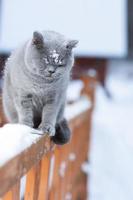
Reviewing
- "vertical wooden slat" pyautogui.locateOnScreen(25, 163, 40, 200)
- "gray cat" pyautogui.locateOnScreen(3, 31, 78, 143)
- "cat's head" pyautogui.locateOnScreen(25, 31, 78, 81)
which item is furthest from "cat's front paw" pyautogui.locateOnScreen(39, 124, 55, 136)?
"vertical wooden slat" pyautogui.locateOnScreen(25, 163, 40, 200)

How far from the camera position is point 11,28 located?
6.44 m

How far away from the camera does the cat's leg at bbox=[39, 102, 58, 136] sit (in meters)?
2.01

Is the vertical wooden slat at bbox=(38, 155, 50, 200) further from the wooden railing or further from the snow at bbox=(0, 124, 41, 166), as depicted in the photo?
the snow at bbox=(0, 124, 41, 166)

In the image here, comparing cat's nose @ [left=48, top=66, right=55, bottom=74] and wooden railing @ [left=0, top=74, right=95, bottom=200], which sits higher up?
cat's nose @ [left=48, top=66, right=55, bottom=74]

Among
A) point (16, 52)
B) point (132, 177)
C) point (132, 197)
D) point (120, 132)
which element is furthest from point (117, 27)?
point (16, 52)

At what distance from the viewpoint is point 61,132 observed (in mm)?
2145

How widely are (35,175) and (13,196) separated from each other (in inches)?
11.6

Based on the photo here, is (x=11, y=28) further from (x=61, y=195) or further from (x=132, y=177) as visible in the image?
(x=61, y=195)

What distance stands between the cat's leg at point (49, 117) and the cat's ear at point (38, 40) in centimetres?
28

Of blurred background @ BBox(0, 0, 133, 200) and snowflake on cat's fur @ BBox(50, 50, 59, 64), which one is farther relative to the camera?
Result: blurred background @ BBox(0, 0, 133, 200)

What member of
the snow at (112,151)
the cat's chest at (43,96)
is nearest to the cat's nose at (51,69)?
the cat's chest at (43,96)

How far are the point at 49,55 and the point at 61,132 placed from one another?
1.38 feet

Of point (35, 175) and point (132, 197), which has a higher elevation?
point (35, 175)

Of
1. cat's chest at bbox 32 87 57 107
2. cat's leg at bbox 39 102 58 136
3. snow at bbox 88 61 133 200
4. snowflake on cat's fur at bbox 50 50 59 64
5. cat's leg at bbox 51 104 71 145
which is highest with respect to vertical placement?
snowflake on cat's fur at bbox 50 50 59 64
